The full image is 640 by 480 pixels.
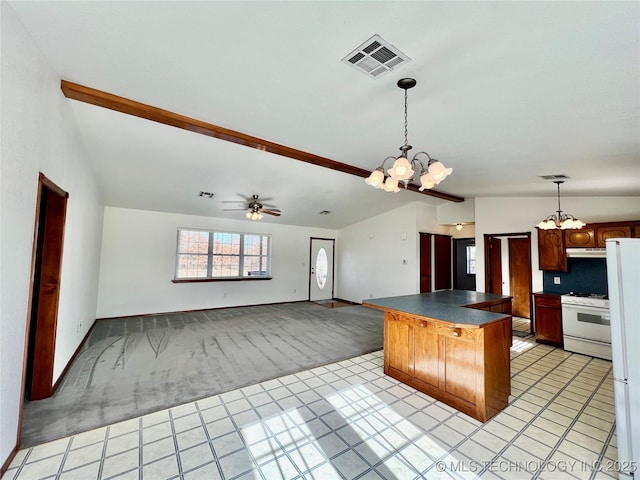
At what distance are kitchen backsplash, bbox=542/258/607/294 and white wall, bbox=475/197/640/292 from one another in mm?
322

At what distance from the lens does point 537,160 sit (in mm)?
3461

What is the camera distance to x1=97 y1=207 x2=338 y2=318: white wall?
232 inches

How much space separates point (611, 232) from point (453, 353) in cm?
367

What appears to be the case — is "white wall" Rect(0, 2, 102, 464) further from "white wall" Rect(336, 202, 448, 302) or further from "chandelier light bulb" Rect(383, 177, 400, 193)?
"white wall" Rect(336, 202, 448, 302)

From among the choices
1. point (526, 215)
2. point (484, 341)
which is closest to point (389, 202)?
point (526, 215)

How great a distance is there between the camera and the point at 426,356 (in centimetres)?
288

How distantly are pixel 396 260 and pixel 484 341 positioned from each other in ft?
16.3

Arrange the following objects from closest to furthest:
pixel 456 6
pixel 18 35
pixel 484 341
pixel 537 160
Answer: pixel 456 6 → pixel 18 35 → pixel 484 341 → pixel 537 160

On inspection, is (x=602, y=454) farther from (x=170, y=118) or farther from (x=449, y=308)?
(x=170, y=118)

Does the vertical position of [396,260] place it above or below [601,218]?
below

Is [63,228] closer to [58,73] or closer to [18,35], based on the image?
[58,73]

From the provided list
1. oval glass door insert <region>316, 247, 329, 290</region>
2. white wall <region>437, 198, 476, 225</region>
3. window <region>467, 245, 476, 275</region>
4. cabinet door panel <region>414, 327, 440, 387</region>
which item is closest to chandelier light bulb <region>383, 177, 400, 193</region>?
cabinet door panel <region>414, 327, 440, 387</region>

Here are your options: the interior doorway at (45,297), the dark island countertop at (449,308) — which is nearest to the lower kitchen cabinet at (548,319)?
the dark island countertop at (449,308)

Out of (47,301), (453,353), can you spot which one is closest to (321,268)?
(453,353)
